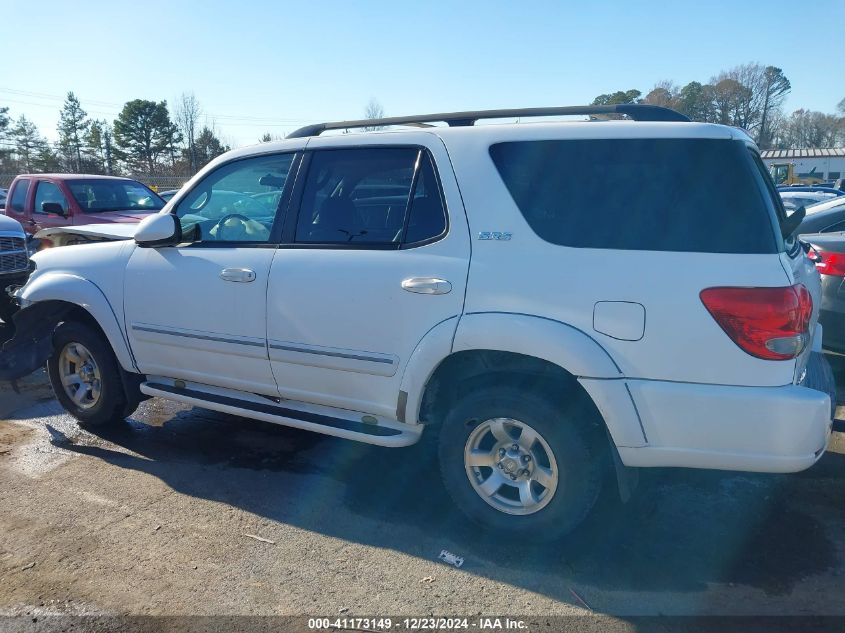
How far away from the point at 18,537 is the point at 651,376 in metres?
3.31

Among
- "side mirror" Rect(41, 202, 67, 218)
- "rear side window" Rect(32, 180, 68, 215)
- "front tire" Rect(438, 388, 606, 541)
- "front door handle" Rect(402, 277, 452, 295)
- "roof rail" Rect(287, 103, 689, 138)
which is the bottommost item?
"front tire" Rect(438, 388, 606, 541)

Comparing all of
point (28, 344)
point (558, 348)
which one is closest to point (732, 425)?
point (558, 348)

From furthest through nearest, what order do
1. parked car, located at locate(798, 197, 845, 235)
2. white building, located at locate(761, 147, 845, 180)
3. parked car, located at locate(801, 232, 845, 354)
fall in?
white building, located at locate(761, 147, 845, 180), parked car, located at locate(798, 197, 845, 235), parked car, located at locate(801, 232, 845, 354)

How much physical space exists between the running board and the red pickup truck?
20.6 ft

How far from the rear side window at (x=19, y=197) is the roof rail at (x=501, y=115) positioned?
839 centimetres

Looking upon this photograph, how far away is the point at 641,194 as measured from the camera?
10.3ft

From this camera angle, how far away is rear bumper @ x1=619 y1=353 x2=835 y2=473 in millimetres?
2881

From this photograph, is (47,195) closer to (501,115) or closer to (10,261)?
(10,261)

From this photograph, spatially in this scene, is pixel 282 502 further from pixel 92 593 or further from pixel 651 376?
pixel 651 376

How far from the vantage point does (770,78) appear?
7275 cm

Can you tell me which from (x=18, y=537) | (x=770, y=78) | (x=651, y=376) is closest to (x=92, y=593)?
(x=18, y=537)

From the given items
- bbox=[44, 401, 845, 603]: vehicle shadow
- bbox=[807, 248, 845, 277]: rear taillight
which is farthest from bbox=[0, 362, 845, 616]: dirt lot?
bbox=[807, 248, 845, 277]: rear taillight

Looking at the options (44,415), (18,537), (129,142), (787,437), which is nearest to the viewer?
(787,437)

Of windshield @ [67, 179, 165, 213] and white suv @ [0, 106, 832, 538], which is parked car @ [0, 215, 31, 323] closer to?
windshield @ [67, 179, 165, 213]
